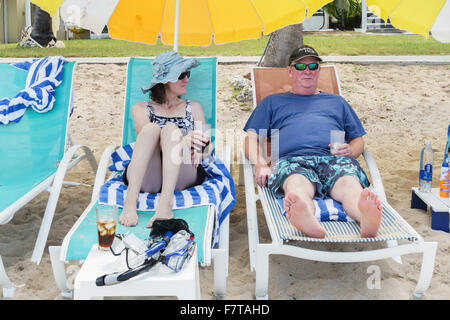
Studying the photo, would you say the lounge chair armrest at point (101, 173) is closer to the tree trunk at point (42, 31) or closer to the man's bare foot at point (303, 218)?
the man's bare foot at point (303, 218)

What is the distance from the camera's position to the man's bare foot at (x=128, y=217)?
9.49 feet

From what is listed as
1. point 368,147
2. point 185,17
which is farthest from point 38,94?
point 368,147

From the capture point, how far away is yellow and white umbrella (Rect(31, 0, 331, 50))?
3.38 metres

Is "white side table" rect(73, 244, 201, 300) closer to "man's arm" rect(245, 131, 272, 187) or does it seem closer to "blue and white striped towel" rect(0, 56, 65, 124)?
"man's arm" rect(245, 131, 272, 187)

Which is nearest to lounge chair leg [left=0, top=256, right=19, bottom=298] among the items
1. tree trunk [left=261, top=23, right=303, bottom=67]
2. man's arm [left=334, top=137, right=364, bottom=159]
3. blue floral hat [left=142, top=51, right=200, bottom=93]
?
blue floral hat [left=142, top=51, right=200, bottom=93]

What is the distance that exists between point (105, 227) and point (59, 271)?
1.57 feet

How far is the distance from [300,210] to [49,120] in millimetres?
2249

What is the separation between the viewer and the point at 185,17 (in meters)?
4.19

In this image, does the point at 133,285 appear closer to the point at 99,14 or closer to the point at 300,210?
the point at 300,210

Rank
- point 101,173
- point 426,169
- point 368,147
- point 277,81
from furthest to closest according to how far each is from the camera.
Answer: point 368,147, point 277,81, point 426,169, point 101,173

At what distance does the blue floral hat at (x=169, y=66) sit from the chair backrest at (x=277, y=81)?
0.87 meters

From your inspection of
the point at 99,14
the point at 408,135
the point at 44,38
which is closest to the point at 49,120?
the point at 99,14

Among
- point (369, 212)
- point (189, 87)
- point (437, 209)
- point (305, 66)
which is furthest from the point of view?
point (189, 87)

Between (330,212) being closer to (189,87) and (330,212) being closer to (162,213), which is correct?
(162,213)
